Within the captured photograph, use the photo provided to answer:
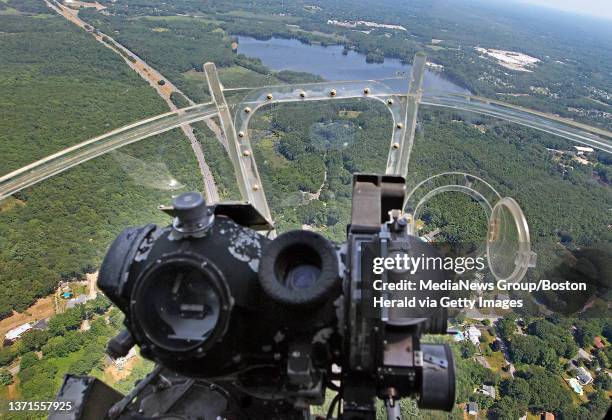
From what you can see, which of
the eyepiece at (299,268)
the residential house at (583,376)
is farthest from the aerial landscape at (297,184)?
the eyepiece at (299,268)

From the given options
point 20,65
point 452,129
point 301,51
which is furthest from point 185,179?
point 301,51

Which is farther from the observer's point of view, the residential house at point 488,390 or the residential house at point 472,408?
the residential house at point 488,390

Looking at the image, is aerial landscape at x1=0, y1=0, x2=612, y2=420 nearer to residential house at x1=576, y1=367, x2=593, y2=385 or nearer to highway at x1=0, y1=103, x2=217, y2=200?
residential house at x1=576, y1=367, x2=593, y2=385

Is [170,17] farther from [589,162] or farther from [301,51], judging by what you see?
[589,162]

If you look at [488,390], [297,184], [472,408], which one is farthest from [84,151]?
[488,390]

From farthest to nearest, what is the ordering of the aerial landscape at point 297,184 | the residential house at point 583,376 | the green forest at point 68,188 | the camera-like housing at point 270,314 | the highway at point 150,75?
the highway at point 150,75 < the green forest at point 68,188 < the residential house at point 583,376 < the aerial landscape at point 297,184 < the camera-like housing at point 270,314

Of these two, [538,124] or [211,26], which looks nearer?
[538,124]

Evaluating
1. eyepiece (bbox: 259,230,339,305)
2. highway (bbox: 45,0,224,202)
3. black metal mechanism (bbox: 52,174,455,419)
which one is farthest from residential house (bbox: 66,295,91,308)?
eyepiece (bbox: 259,230,339,305)

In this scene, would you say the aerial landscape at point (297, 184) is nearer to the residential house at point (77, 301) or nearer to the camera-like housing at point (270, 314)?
the residential house at point (77, 301)
